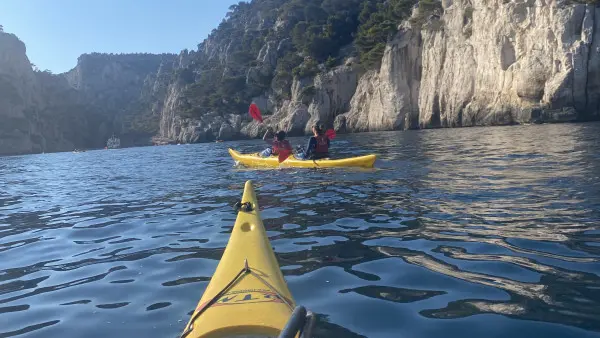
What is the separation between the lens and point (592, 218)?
17.5 ft

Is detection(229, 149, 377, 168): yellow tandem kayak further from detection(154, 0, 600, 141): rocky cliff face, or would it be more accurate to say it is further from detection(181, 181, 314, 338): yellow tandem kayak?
detection(154, 0, 600, 141): rocky cliff face

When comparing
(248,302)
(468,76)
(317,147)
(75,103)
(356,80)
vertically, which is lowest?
(248,302)

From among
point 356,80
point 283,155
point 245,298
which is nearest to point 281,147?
point 283,155

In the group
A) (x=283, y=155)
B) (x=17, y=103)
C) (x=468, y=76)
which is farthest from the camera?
(x=17, y=103)

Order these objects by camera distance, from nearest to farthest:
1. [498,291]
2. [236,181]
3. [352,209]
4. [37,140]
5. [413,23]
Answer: [498,291]
[352,209]
[236,181]
[413,23]
[37,140]

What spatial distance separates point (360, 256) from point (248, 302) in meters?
2.14

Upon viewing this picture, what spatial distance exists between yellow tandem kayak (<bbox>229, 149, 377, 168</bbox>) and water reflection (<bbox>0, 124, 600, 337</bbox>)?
206cm

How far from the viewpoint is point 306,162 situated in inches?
501

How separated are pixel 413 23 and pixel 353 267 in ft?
144

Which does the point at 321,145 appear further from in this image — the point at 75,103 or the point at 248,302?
the point at 75,103

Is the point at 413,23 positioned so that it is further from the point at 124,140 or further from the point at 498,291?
the point at 124,140

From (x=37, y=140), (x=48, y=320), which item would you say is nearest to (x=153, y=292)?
(x=48, y=320)

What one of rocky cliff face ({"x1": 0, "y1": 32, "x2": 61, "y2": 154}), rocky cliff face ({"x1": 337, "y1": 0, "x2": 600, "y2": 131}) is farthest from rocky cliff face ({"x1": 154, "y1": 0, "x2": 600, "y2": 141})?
rocky cliff face ({"x1": 0, "y1": 32, "x2": 61, "y2": 154})

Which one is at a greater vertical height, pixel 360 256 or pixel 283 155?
pixel 283 155
